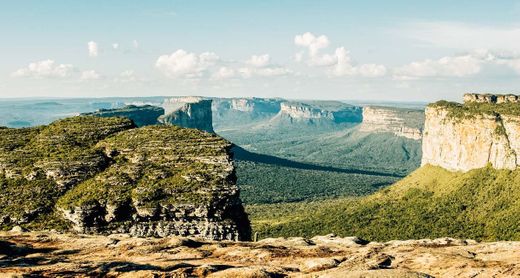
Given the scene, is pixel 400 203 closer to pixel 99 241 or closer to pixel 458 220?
pixel 458 220

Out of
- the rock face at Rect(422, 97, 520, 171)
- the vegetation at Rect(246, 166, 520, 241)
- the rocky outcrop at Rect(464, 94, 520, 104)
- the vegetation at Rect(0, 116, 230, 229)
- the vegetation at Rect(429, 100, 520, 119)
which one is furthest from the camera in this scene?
the rocky outcrop at Rect(464, 94, 520, 104)

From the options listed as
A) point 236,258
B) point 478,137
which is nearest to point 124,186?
point 236,258

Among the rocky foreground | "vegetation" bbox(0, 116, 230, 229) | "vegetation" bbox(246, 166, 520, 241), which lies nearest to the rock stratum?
"vegetation" bbox(0, 116, 230, 229)

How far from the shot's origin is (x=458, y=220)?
151m

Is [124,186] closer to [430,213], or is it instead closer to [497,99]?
[430,213]

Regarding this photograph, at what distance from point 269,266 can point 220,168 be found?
→ 33.4 meters

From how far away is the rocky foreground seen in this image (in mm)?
41500

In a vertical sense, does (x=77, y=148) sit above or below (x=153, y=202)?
above

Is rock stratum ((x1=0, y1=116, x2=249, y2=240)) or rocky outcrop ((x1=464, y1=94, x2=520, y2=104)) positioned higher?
rocky outcrop ((x1=464, y1=94, x2=520, y2=104))

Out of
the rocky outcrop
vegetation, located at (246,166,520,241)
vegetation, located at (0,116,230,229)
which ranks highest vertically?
the rocky outcrop

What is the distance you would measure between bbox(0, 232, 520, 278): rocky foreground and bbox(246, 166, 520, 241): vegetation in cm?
9317

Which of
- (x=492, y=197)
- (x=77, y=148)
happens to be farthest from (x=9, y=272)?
(x=492, y=197)

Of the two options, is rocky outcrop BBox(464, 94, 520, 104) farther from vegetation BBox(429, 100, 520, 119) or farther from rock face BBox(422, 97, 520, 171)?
vegetation BBox(429, 100, 520, 119)

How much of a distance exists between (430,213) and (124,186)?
11749cm
